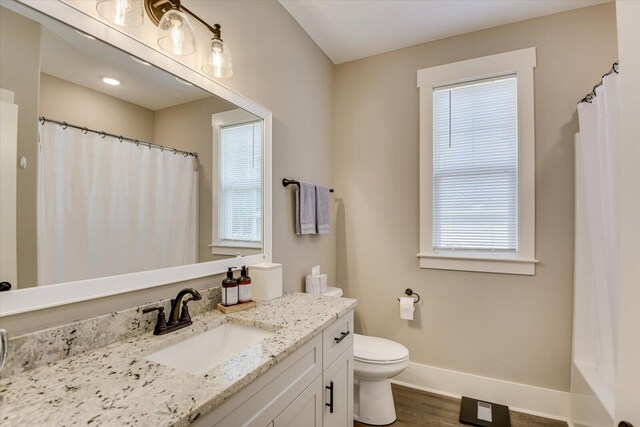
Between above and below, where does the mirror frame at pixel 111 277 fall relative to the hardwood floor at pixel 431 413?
above

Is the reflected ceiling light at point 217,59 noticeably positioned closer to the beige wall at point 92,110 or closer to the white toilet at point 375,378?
the beige wall at point 92,110

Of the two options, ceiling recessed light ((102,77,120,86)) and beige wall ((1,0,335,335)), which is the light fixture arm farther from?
ceiling recessed light ((102,77,120,86))

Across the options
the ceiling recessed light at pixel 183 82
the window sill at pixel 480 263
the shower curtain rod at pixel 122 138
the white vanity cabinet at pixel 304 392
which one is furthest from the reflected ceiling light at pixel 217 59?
the window sill at pixel 480 263

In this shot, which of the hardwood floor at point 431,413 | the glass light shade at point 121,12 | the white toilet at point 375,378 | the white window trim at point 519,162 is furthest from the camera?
the white window trim at point 519,162

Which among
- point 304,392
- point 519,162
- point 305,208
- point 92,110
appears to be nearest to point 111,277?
point 92,110

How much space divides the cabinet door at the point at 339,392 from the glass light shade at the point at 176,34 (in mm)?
1495

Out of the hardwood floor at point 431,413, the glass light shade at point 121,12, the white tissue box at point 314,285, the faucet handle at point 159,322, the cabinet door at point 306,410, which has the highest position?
the glass light shade at point 121,12

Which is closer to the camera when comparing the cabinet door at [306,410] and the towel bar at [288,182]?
the cabinet door at [306,410]

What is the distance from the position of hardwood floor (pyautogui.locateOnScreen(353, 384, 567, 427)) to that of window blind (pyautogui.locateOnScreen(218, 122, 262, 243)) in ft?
4.86

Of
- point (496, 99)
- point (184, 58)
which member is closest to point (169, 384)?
point (184, 58)

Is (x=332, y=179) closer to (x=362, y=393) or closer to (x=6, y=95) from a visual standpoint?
(x=362, y=393)

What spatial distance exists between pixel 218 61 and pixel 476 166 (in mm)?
1911

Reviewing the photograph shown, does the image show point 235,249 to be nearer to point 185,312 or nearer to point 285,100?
point 185,312

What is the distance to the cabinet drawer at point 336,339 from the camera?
135 centimetres
